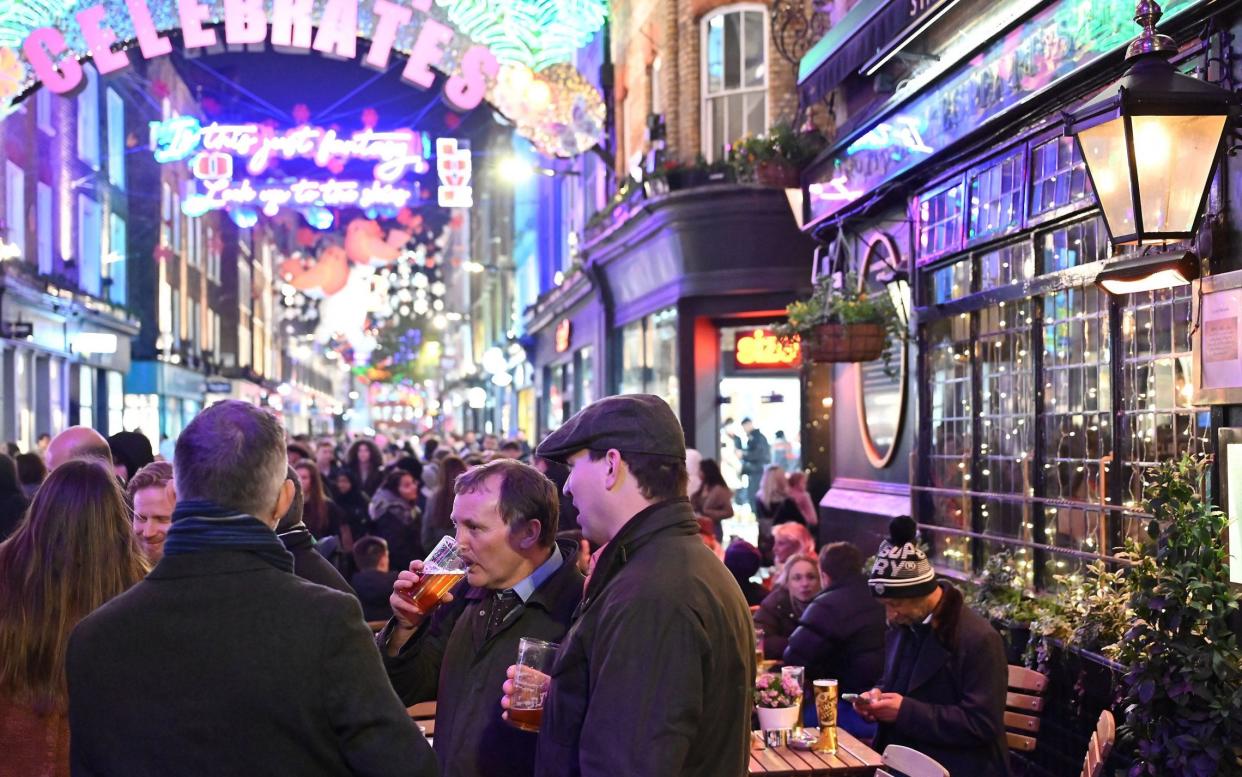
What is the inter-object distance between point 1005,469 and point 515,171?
13.6 m

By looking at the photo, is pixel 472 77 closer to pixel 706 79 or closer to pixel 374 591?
pixel 706 79

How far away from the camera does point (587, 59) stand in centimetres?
2803

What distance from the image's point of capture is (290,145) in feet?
74.5

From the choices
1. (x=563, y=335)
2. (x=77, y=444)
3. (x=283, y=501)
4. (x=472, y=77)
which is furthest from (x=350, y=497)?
(x=563, y=335)

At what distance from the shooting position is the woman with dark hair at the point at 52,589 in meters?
4.08

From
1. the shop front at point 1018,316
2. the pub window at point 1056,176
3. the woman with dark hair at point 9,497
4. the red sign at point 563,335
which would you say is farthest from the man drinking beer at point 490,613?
the red sign at point 563,335

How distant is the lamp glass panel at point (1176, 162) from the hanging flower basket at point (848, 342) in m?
5.43

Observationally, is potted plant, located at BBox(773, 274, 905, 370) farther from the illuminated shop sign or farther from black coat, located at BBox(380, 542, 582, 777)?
black coat, located at BBox(380, 542, 582, 777)

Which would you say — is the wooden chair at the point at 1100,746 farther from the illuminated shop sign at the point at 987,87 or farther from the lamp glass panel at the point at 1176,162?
the illuminated shop sign at the point at 987,87

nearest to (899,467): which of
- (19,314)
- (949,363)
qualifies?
(949,363)

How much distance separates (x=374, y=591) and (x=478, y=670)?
16.5 ft

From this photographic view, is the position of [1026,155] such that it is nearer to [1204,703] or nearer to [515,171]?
[1204,703]

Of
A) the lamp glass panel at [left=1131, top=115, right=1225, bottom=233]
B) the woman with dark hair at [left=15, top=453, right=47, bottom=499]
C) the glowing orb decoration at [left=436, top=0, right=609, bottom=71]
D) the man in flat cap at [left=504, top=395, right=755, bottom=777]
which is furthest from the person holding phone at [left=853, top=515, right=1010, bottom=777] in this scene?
the glowing orb decoration at [left=436, top=0, right=609, bottom=71]

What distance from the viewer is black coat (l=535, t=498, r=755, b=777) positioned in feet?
10.6
